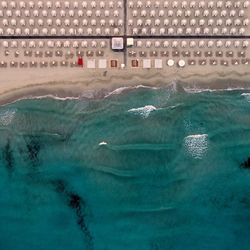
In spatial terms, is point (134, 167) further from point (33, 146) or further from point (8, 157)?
point (8, 157)

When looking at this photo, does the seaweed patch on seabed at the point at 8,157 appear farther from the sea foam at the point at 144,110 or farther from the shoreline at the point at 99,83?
the sea foam at the point at 144,110

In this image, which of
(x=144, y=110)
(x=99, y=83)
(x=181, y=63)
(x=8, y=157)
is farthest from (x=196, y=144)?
(x=8, y=157)

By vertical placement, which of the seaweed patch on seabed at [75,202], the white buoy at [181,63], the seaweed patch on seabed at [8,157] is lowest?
the seaweed patch on seabed at [75,202]

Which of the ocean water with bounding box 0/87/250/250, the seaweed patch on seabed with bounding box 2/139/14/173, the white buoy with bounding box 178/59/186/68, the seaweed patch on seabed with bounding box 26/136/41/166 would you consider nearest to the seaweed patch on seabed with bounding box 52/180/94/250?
the ocean water with bounding box 0/87/250/250

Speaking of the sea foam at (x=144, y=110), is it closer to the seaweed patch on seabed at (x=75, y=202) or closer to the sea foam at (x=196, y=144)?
the sea foam at (x=196, y=144)

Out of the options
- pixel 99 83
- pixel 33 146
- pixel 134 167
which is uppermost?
pixel 99 83

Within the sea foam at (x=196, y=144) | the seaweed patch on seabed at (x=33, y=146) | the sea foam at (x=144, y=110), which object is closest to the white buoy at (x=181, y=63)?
the sea foam at (x=144, y=110)

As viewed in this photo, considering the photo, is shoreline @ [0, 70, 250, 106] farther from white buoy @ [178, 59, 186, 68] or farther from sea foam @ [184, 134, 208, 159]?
sea foam @ [184, 134, 208, 159]

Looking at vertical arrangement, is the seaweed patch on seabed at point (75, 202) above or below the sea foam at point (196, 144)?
below

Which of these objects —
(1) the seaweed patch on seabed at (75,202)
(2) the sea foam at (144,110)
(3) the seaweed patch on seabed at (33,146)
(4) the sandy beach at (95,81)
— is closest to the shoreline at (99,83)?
(4) the sandy beach at (95,81)
